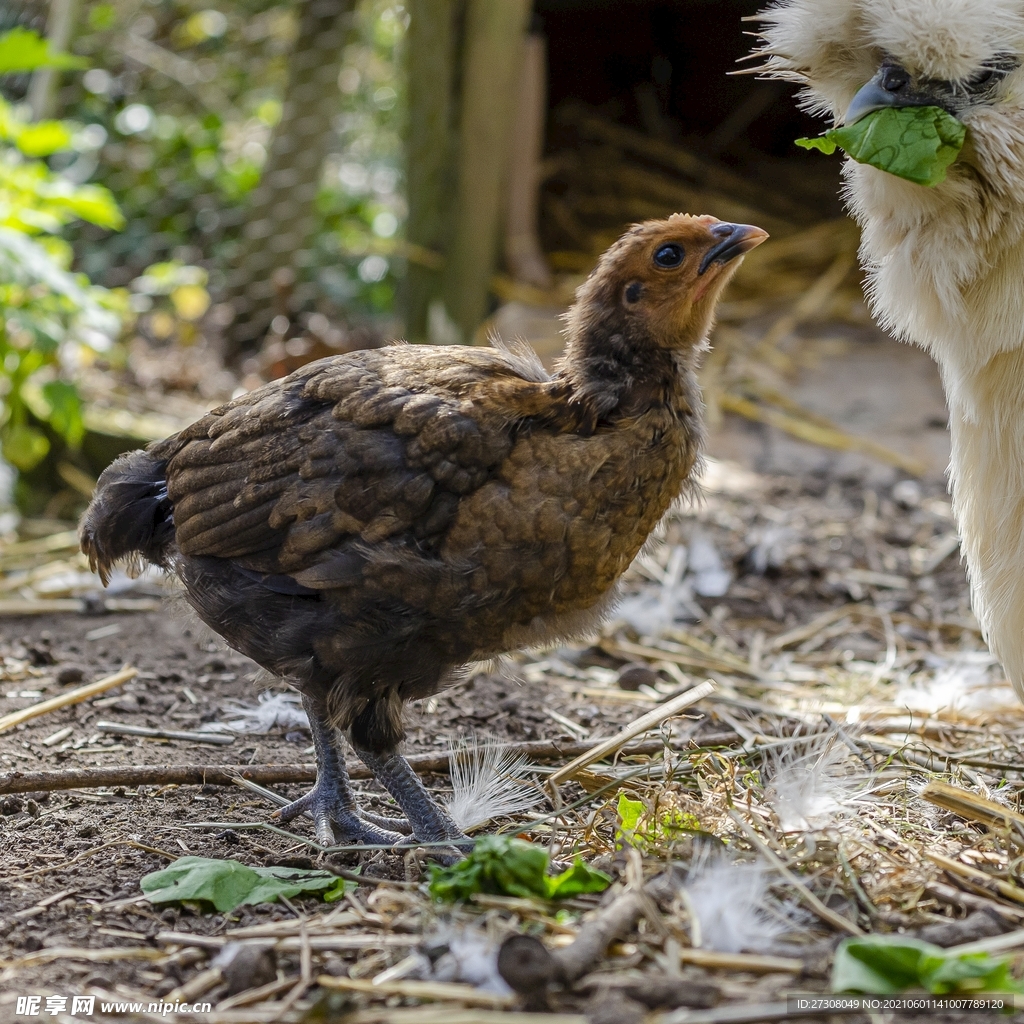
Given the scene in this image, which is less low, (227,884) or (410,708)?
(227,884)

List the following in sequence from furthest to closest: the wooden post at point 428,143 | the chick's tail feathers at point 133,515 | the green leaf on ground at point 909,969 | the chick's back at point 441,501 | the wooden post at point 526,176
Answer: the wooden post at point 526,176 < the wooden post at point 428,143 < the chick's tail feathers at point 133,515 < the chick's back at point 441,501 < the green leaf on ground at point 909,969

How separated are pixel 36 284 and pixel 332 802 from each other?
2731 millimetres

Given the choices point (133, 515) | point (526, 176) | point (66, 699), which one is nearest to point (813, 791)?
point (133, 515)

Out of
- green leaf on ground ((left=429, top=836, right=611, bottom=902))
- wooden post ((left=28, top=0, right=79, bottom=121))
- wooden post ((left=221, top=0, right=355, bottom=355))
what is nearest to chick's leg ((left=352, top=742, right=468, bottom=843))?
green leaf on ground ((left=429, top=836, right=611, bottom=902))

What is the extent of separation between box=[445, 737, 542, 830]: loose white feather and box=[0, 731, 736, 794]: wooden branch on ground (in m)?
0.11

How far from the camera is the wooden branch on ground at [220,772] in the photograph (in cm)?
253

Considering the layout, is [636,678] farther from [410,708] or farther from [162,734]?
[162,734]

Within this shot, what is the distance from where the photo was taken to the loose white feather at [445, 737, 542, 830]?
252cm

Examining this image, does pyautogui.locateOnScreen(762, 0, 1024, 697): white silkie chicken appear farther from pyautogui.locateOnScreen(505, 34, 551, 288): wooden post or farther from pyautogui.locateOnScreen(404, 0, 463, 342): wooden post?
pyautogui.locateOnScreen(505, 34, 551, 288): wooden post

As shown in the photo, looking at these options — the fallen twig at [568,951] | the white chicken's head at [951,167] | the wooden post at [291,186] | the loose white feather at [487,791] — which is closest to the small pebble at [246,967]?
the fallen twig at [568,951]

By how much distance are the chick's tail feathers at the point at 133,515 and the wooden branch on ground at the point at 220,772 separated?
476mm

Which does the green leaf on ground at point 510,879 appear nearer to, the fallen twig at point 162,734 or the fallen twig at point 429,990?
the fallen twig at point 429,990

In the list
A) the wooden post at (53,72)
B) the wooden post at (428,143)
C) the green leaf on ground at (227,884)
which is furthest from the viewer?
the wooden post at (53,72)

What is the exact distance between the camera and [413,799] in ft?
8.10
